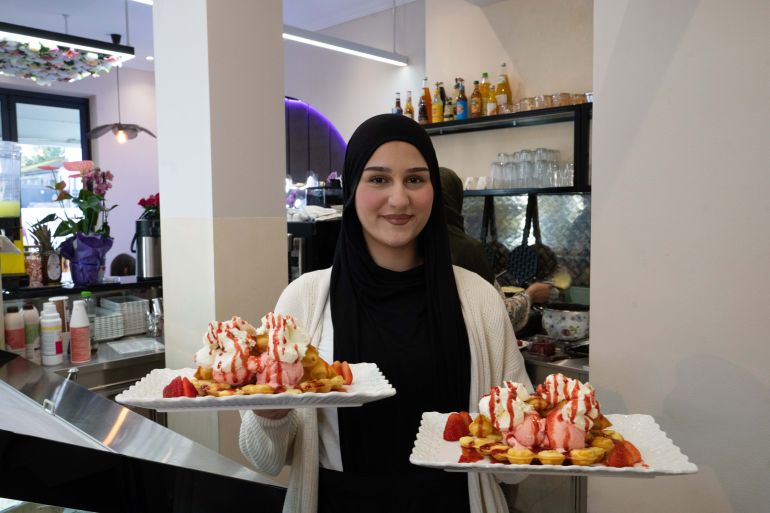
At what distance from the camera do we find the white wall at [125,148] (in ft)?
27.4

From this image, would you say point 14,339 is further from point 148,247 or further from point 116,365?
point 148,247

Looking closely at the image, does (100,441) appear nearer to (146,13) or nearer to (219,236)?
(219,236)

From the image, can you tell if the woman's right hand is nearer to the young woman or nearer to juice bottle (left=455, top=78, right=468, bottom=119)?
the young woman

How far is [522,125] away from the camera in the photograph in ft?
13.9

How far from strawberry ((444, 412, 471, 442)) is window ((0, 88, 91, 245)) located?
7885mm

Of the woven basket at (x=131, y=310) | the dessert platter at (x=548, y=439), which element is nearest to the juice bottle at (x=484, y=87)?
the woven basket at (x=131, y=310)

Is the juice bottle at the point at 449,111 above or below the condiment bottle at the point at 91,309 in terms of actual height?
above

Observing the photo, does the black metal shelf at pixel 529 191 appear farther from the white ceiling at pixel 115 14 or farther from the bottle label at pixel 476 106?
the white ceiling at pixel 115 14

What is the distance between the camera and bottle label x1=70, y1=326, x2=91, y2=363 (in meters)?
2.59

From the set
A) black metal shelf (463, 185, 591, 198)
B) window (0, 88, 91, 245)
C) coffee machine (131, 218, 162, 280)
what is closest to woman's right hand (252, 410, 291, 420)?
coffee machine (131, 218, 162, 280)

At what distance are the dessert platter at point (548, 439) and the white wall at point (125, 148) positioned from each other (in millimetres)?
8117

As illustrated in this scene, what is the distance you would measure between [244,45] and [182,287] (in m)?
1.03

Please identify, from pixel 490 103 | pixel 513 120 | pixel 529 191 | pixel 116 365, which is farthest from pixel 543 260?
pixel 116 365

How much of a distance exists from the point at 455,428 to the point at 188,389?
1.65 ft
